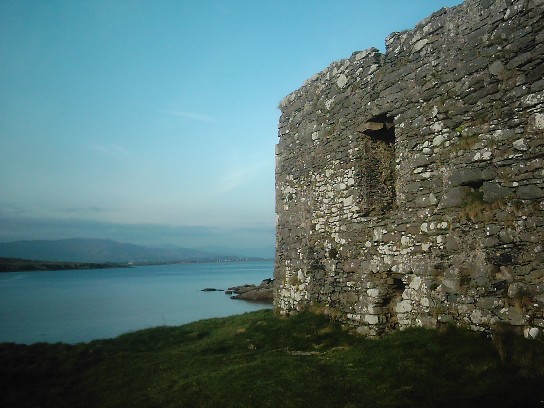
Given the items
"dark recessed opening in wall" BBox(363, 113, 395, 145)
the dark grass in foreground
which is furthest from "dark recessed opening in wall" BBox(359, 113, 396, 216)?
the dark grass in foreground

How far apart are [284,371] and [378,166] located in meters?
5.46

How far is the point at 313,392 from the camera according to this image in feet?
18.9

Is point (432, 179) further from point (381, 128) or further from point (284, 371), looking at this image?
point (284, 371)

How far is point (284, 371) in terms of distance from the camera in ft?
22.7

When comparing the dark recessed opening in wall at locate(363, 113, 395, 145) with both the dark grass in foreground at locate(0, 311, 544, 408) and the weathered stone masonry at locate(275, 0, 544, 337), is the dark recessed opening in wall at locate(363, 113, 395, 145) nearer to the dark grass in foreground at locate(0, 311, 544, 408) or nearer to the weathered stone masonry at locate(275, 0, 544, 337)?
the weathered stone masonry at locate(275, 0, 544, 337)

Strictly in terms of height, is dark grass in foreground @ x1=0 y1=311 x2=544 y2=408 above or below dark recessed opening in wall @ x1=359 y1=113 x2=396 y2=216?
below

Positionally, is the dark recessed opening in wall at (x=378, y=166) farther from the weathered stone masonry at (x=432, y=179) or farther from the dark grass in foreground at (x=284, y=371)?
the dark grass in foreground at (x=284, y=371)

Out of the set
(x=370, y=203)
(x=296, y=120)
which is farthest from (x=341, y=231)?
(x=296, y=120)

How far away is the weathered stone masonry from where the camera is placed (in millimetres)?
5875

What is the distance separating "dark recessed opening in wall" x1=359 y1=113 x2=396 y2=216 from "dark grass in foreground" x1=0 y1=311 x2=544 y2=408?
10.7 ft

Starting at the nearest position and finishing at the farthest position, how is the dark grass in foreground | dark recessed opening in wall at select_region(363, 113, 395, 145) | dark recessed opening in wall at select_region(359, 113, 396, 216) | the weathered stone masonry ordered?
1. the dark grass in foreground
2. the weathered stone masonry
3. dark recessed opening in wall at select_region(363, 113, 395, 145)
4. dark recessed opening in wall at select_region(359, 113, 396, 216)

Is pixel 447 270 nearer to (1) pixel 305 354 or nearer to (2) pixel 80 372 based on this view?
(1) pixel 305 354

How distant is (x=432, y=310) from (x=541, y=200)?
8.99ft

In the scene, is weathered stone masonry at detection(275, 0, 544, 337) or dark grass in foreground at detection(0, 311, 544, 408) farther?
weathered stone masonry at detection(275, 0, 544, 337)
